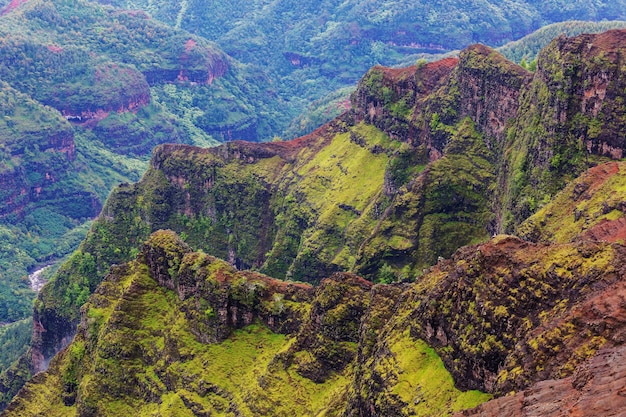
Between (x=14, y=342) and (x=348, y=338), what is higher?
(x=348, y=338)

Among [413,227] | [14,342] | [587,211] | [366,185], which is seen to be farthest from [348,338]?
[14,342]

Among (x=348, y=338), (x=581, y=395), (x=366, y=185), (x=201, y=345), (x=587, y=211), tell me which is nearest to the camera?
(x=581, y=395)

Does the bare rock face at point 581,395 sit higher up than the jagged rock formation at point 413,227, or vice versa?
the bare rock face at point 581,395

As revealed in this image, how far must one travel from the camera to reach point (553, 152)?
11681 cm

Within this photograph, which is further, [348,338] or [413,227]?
[413,227]

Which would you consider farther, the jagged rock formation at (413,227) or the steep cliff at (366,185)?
the steep cliff at (366,185)

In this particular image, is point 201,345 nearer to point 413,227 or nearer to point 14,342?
point 413,227

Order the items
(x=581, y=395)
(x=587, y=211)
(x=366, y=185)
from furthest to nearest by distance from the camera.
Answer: (x=366, y=185) → (x=587, y=211) → (x=581, y=395)

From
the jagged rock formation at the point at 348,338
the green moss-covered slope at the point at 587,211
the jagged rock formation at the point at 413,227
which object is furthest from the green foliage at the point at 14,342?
the green moss-covered slope at the point at 587,211

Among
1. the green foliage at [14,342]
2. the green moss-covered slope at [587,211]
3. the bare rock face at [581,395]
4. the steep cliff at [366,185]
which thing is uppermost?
the bare rock face at [581,395]

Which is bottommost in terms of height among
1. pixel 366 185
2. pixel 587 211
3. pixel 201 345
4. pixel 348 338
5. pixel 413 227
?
pixel 366 185

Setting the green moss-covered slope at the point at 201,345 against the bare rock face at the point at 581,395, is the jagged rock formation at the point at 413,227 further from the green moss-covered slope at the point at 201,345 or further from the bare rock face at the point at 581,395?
the bare rock face at the point at 581,395

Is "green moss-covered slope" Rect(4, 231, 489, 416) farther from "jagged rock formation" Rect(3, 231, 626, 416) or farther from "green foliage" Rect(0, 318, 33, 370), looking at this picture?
"green foliage" Rect(0, 318, 33, 370)

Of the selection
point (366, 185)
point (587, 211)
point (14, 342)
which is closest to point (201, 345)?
point (587, 211)
